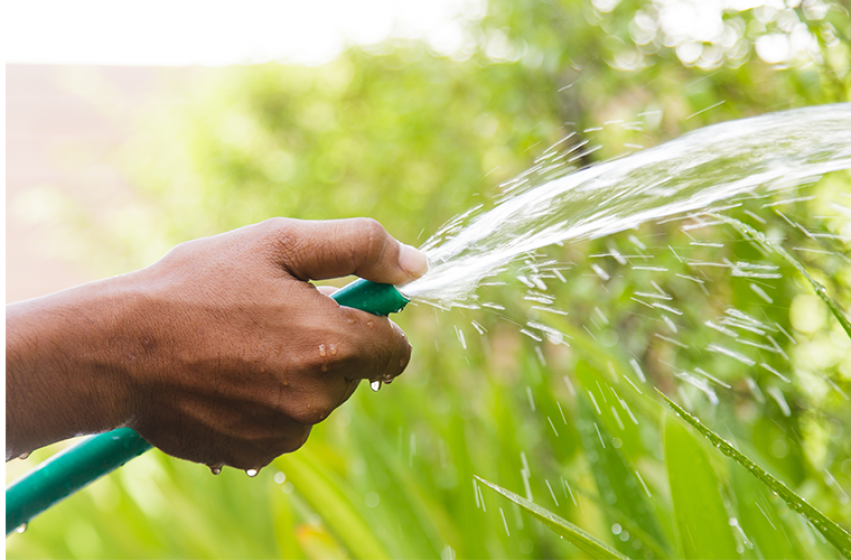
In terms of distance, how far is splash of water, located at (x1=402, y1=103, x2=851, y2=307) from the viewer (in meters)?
0.98

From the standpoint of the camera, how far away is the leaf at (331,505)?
1304 mm

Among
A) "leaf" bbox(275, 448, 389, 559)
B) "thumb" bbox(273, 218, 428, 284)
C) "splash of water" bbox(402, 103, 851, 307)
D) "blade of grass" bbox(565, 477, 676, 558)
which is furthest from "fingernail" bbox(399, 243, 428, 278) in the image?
"leaf" bbox(275, 448, 389, 559)

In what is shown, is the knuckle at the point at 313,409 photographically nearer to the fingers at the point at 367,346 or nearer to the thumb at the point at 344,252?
the fingers at the point at 367,346

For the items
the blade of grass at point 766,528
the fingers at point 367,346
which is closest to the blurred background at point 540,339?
the blade of grass at point 766,528

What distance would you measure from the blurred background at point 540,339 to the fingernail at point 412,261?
480mm

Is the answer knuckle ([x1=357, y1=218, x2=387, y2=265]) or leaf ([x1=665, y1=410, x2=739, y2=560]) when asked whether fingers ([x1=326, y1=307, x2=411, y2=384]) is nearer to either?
knuckle ([x1=357, y1=218, x2=387, y2=265])

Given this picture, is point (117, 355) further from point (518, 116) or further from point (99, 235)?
point (99, 235)

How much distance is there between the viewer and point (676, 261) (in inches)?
62.3

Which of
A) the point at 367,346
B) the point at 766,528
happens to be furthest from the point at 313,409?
the point at 766,528

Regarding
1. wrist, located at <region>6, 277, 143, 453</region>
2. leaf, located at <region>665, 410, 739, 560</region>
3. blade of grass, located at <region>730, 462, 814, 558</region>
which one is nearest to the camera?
wrist, located at <region>6, 277, 143, 453</region>

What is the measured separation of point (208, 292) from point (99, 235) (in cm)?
503

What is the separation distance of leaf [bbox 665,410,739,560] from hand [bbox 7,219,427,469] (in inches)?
16.5

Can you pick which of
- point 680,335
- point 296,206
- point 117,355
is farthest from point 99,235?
point 117,355

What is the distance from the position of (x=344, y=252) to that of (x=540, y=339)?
83 cm
